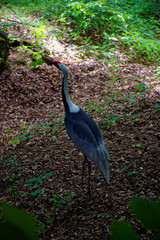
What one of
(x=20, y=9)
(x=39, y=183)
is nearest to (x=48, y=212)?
(x=39, y=183)

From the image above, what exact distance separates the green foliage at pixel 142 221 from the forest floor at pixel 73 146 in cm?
98

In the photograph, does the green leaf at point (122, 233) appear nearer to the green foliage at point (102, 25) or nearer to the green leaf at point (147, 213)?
the green leaf at point (147, 213)

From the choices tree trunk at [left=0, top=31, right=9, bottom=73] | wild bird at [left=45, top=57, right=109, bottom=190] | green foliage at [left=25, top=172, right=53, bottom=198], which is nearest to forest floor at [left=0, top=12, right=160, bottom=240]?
green foliage at [left=25, top=172, right=53, bottom=198]

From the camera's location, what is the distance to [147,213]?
117 cm

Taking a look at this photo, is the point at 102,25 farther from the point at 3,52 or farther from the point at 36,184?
the point at 36,184

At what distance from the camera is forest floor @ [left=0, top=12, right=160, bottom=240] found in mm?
2666

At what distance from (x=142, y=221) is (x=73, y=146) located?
303cm

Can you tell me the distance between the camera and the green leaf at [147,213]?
1.12 m

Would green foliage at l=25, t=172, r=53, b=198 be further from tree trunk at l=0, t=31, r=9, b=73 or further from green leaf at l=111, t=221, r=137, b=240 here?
tree trunk at l=0, t=31, r=9, b=73

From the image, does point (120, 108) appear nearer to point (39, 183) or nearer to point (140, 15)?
point (39, 183)

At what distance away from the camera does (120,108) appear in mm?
4957

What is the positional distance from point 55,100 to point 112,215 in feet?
13.8

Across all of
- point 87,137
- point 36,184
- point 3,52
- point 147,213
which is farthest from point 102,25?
point 147,213

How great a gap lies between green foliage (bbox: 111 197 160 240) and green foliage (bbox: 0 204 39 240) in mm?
416
